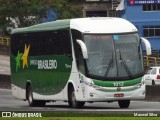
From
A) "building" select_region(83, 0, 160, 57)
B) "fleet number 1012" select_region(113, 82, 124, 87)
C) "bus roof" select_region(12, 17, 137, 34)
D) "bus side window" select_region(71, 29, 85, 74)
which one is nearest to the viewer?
"fleet number 1012" select_region(113, 82, 124, 87)

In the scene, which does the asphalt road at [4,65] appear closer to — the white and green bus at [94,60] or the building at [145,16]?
the building at [145,16]

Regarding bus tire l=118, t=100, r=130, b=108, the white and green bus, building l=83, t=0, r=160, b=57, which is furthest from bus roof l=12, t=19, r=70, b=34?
building l=83, t=0, r=160, b=57

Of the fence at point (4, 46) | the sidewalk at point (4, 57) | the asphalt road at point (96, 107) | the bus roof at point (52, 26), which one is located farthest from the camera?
the fence at point (4, 46)

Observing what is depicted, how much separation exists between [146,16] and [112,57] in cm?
6656

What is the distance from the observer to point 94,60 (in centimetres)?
2930

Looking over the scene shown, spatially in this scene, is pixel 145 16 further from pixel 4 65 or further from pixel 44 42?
pixel 44 42

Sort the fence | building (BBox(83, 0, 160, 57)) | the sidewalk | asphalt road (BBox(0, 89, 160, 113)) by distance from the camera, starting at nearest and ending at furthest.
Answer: asphalt road (BBox(0, 89, 160, 113))
the sidewalk
the fence
building (BBox(83, 0, 160, 57))

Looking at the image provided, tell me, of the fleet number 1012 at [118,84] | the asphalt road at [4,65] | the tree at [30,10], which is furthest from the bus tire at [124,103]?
the tree at [30,10]

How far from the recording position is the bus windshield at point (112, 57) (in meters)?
29.3

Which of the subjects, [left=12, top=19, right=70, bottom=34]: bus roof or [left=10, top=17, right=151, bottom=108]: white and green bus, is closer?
[left=10, top=17, right=151, bottom=108]: white and green bus

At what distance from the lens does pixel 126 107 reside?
30750 mm

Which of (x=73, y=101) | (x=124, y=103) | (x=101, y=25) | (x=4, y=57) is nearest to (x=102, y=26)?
(x=101, y=25)

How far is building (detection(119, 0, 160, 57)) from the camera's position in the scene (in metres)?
94.3

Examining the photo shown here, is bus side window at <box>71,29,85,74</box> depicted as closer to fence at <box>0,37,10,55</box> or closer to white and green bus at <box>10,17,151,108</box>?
white and green bus at <box>10,17,151,108</box>
